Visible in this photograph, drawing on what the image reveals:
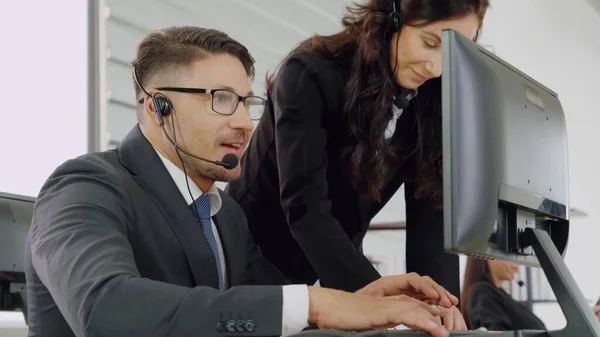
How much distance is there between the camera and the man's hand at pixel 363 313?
1.02 meters

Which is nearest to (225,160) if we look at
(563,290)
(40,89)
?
(563,290)

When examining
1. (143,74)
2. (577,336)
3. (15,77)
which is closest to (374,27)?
(143,74)

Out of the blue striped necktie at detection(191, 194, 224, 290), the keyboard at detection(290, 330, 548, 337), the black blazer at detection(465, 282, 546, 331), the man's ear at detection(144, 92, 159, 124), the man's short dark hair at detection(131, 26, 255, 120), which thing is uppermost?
the man's short dark hair at detection(131, 26, 255, 120)

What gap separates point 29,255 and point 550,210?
76 cm

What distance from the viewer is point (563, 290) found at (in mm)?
1079

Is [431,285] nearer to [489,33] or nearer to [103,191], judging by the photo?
[103,191]

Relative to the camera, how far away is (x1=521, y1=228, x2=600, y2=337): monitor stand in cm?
104

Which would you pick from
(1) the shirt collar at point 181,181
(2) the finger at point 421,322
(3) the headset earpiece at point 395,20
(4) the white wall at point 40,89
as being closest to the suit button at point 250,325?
(2) the finger at point 421,322

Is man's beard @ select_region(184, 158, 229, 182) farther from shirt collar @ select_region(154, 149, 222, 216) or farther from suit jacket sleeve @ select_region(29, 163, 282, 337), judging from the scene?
suit jacket sleeve @ select_region(29, 163, 282, 337)

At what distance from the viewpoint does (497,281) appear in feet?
11.0

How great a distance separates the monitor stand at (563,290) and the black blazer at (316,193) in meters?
0.48

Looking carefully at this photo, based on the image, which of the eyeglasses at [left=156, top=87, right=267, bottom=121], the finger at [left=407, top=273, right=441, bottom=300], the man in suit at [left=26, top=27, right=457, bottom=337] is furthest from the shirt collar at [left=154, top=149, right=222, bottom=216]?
the finger at [left=407, top=273, right=441, bottom=300]

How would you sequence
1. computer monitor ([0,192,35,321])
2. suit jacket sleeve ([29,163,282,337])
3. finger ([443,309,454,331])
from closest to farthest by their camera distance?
suit jacket sleeve ([29,163,282,337]), finger ([443,309,454,331]), computer monitor ([0,192,35,321])

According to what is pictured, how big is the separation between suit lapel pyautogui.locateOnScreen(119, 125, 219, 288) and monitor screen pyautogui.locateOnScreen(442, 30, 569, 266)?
1.50 feet
